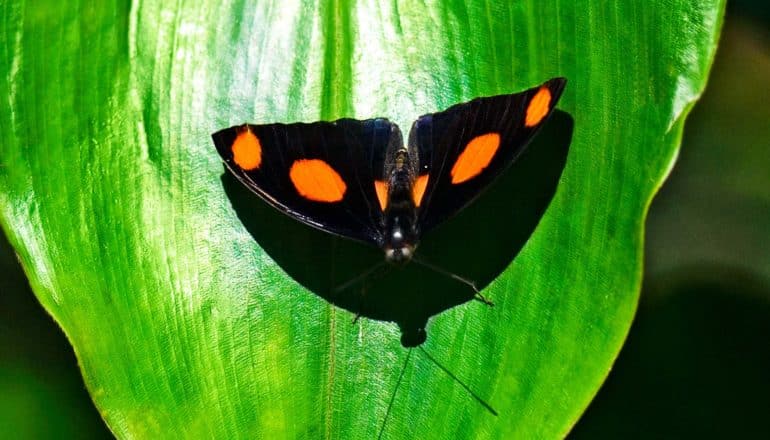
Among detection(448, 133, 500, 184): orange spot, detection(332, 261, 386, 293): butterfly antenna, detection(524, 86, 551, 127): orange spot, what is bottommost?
detection(332, 261, 386, 293): butterfly antenna

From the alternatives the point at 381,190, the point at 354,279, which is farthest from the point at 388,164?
the point at 354,279

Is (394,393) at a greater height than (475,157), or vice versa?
(475,157)

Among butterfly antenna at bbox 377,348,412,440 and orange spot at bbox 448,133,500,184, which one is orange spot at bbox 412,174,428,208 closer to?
orange spot at bbox 448,133,500,184

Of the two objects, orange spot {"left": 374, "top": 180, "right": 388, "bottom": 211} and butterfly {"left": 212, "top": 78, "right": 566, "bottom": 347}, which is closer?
butterfly {"left": 212, "top": 78, "right": 566, "bottom": 347}

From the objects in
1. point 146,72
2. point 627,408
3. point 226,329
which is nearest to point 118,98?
point 146,72

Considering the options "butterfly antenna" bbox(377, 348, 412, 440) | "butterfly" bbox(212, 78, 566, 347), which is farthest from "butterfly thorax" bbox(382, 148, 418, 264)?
"butterfly antenna" bbox(377, 348, 412, 440)

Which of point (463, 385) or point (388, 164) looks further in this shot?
point (388, 164)

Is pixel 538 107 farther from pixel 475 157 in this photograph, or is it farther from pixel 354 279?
pixel 354 279
